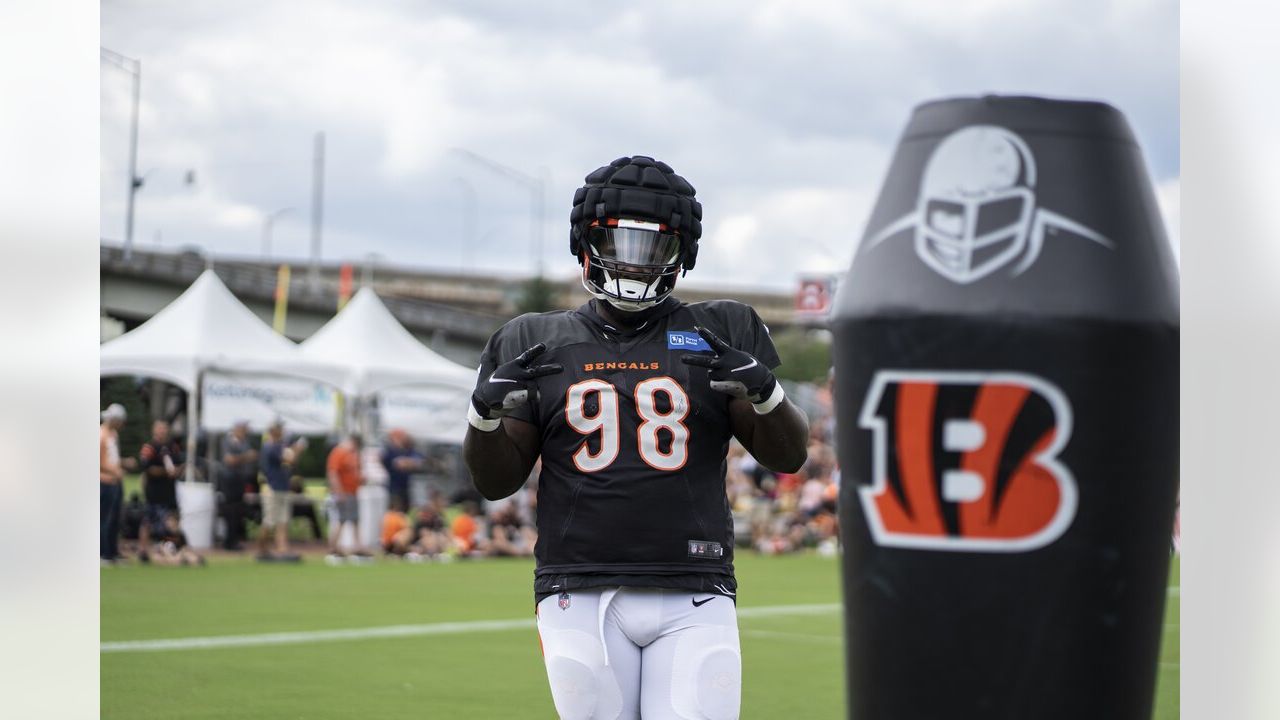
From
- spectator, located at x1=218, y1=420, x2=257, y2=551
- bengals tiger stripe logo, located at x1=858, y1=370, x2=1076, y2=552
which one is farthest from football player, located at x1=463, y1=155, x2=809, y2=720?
spectator, located at x1=218, y1=420, x2=257, y2=551

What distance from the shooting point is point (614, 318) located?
272 cm

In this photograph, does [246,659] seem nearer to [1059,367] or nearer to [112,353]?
[1059,367]

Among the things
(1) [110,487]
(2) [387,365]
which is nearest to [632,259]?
(1) [110,487]

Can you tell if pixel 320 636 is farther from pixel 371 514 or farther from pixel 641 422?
pixel 371 514

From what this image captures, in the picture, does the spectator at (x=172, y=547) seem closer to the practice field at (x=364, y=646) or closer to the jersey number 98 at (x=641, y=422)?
the practice field at (x=364, y=646)

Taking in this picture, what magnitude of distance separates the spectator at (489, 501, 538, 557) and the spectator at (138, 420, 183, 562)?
10.3ft

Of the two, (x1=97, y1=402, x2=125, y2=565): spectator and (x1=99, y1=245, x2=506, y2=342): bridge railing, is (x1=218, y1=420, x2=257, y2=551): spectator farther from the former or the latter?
(x1=99, y1=245, x2=506, y2=342): bridge railing

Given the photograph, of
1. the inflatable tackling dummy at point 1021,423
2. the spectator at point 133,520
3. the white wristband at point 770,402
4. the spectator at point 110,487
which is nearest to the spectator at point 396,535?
the spectator at point 133,520

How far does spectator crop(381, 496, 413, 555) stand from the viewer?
13078 millimetres

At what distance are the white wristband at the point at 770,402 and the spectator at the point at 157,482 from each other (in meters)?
9.89

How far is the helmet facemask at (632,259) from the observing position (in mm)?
2617
